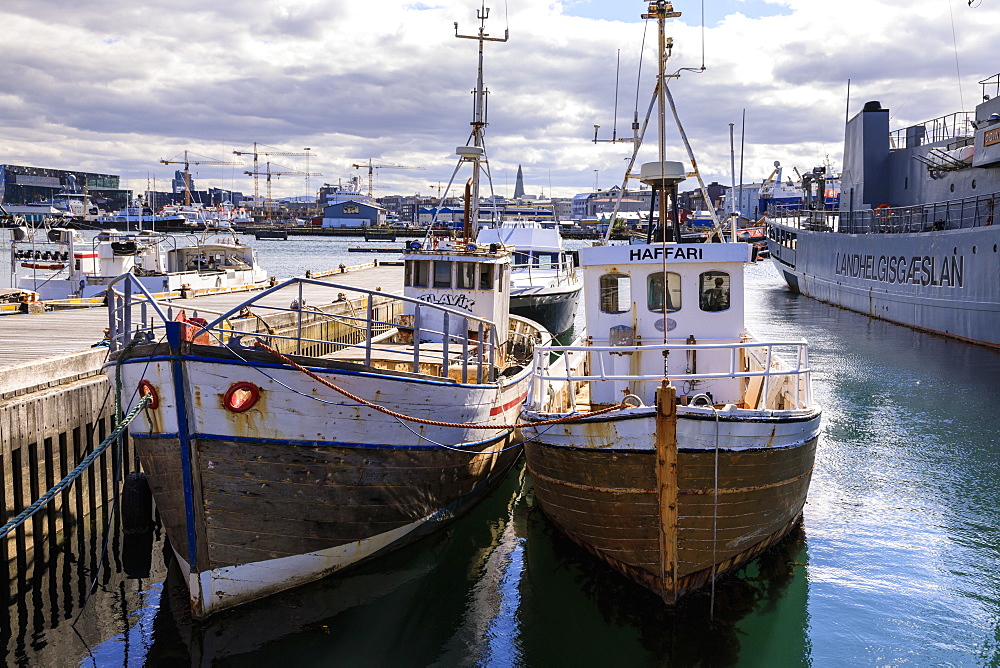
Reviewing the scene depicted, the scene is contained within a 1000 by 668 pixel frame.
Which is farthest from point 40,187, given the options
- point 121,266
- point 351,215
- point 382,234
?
point 121,266

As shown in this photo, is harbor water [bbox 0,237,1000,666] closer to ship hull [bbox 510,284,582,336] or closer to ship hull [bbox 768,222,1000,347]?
ship hull [bbox 768,222,1000,347]

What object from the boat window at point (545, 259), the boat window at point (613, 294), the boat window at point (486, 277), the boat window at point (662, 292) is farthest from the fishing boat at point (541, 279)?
the boat window at point (662, 292)

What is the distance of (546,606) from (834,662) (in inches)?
131

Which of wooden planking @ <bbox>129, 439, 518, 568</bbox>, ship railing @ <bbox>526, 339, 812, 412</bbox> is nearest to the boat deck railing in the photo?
ship railing @ <bbox>526, 339, 812, 412</bbox>

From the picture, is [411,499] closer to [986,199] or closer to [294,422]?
[294,422]

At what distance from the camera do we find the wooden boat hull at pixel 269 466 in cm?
917

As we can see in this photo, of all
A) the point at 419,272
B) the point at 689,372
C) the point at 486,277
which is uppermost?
the point at 419,272

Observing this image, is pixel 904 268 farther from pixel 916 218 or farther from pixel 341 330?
pixel 341 330

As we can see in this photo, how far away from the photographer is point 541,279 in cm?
3525

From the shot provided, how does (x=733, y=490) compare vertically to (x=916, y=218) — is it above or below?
below

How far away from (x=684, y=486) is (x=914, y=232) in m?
30.2

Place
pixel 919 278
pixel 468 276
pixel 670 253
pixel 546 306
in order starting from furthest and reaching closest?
pixel 919 278 → pixel 546 306 → pixel 468 276 → pixel 670 253

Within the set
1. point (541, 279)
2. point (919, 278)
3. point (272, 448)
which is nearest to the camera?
point (272, 448)

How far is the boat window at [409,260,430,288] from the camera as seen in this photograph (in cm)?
1847
